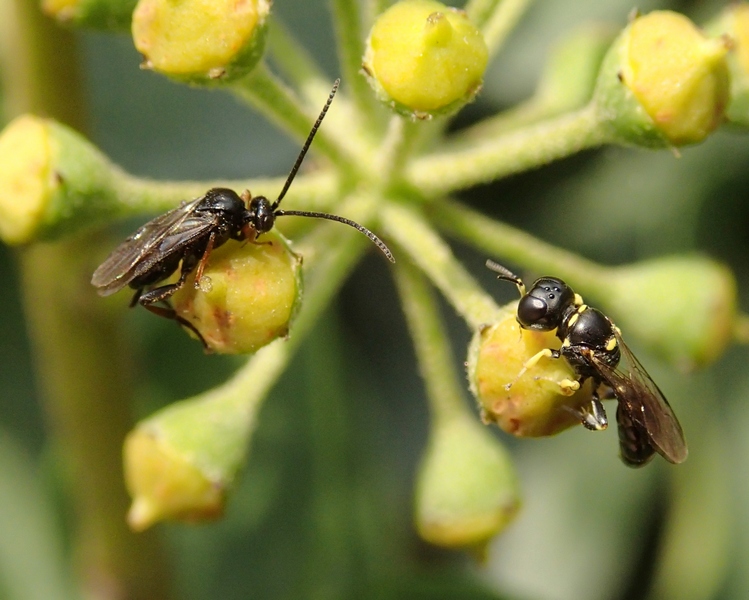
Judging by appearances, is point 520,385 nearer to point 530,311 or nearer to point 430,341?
point 530,311

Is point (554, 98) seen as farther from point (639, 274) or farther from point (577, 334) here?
point (577, 334)

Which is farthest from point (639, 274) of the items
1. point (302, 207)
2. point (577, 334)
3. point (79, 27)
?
point (79, 27)

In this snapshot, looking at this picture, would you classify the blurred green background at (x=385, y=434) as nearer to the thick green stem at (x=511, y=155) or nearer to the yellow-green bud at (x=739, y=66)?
the yellow-green bud at (x=739, y=66)

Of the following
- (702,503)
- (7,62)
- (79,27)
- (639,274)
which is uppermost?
(79,27)

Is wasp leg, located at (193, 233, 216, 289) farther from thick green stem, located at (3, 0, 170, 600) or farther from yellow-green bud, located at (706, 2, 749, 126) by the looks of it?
yellow-green bud, located at (706, 2, 749, 126)

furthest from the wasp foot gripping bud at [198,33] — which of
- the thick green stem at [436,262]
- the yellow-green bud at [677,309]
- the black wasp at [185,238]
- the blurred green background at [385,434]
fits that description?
the blurred green background at [385,434]

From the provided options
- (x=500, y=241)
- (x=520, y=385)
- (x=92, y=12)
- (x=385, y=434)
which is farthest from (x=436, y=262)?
(x=385, y=434)
